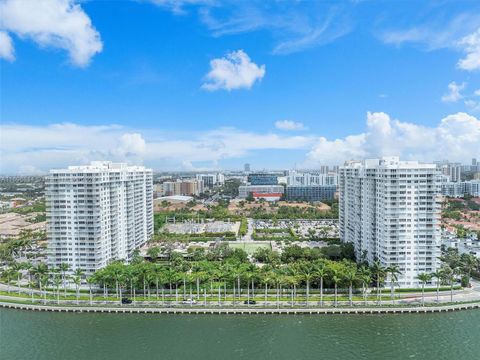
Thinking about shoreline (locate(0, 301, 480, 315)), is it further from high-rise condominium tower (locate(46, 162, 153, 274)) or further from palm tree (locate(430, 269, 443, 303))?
high-rise condominium tower (locate(46, 162, 153, 274))

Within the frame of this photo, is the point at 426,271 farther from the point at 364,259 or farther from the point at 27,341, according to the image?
the point at 27,341

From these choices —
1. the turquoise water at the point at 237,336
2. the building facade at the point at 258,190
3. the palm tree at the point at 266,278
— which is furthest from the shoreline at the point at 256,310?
the building facade at the point at 258,190

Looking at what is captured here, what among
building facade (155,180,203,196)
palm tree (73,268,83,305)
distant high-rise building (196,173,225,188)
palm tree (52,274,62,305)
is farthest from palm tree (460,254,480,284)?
distant high-rise building (196,173,225,188)

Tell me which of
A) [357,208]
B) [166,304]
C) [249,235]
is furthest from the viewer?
[249,235]

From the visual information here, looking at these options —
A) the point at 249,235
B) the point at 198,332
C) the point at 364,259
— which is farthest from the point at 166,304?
the point at 249,235

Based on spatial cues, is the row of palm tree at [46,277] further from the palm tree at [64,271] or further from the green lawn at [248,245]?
the green lawn at [248,245]

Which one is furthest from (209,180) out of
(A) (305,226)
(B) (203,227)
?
(A) (305,226)
